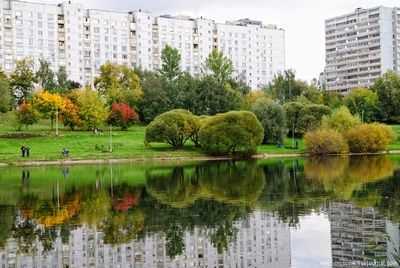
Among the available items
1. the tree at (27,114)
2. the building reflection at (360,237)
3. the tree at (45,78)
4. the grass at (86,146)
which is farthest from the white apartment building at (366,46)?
the building reflection at (360,237)

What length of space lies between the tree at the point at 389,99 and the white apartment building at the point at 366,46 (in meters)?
59.2

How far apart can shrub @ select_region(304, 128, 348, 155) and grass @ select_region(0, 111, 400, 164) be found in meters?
2.96

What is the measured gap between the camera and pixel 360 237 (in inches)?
760

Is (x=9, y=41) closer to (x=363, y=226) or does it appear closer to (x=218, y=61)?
(x=218, y=61)

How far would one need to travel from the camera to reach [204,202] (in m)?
29.9

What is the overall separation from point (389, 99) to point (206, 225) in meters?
110

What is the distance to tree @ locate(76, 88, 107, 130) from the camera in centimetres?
9400

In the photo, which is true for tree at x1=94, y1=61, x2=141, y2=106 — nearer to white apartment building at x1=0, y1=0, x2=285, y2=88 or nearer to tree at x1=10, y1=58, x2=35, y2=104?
tree at x1=10, y1=58, x2=35, y2=104

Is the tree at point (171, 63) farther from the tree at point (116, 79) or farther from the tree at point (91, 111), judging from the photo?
the tree at point (91, 111)

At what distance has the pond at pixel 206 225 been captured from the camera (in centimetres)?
1750

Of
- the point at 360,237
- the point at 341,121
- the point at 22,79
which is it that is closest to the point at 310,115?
the point at 341,121

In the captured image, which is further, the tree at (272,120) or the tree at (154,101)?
the tree at (154,101)

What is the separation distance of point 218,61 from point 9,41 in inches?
1871

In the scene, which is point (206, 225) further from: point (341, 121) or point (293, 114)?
point (293, 114)
